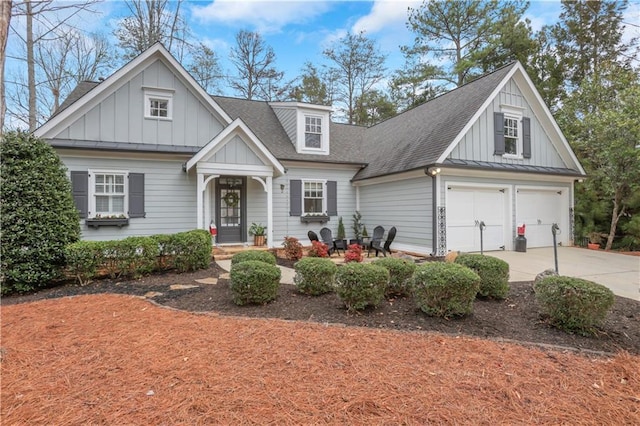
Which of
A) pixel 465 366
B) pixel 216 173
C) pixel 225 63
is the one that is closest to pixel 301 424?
pixel 465 366

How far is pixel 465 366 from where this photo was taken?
2.90m

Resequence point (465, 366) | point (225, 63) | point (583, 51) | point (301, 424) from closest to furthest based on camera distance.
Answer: point (301, 424) → point (465, 366) → point (583, 51) → point (225, 63)

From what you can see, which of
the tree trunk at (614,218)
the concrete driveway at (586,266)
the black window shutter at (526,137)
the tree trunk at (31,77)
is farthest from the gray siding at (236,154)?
the tree trunk at (614,218)

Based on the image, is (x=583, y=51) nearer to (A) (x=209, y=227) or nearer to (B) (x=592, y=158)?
(B) (x=592, y=158)

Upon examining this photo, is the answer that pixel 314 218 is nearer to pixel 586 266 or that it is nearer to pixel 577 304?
pixel 586 266

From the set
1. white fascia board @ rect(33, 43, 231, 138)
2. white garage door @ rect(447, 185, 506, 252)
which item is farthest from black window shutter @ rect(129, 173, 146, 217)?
white garage door @ rect(447, 185, 506, 252)

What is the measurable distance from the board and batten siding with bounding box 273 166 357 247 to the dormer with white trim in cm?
90

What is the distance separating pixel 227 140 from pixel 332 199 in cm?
449

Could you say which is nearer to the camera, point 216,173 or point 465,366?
point 465,366

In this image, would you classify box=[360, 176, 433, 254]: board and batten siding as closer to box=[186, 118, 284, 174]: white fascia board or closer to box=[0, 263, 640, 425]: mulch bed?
box=[186, 118, 284, 174]: white fascia board

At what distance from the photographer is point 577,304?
11.9ft

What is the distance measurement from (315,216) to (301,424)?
31.5 feet

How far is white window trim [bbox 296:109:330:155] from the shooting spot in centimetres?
1201

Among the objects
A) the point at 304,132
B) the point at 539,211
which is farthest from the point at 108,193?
the point at 539,211
